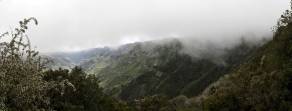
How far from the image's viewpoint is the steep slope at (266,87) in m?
86.6

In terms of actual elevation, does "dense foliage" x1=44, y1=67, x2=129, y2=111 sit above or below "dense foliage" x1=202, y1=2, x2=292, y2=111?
above

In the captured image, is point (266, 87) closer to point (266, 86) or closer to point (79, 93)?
point (266, 86)

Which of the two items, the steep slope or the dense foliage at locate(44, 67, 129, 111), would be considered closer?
the dense foliage at locate(44, 67, 129, 111)

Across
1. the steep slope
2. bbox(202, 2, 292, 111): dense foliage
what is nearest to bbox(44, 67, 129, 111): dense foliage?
bbox(202, 2, 292, 111): dense foliage

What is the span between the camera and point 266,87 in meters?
97.0

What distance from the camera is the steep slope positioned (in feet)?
284

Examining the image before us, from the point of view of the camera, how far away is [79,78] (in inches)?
2415

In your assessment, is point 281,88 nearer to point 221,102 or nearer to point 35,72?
point 221,102

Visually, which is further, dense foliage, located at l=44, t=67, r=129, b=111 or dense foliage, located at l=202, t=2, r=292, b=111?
dense foliage, located at l=202, t=2, r=292, b=111

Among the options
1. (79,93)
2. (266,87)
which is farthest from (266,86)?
(79,93)

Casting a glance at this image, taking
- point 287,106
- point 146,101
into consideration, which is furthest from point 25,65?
point 146,101

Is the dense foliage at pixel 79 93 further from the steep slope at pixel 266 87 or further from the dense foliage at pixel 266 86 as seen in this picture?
the steep slope at pixel 266 87

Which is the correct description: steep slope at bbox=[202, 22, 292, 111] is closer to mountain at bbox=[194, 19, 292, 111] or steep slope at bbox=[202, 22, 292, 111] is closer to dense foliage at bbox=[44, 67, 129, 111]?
mountain at bbox=[194, 19, 292, 111]

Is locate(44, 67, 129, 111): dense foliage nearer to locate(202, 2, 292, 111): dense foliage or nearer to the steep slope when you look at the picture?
locate(202, 2, 292, 111): dense foliage
